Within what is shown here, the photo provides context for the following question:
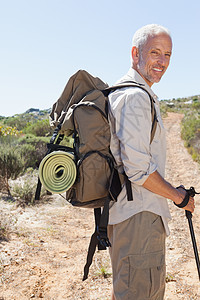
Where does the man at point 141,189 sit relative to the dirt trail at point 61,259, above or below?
above

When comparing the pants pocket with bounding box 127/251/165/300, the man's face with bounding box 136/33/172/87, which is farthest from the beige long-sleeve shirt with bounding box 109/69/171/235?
the pants pocket with bounding box 127/251/165/300

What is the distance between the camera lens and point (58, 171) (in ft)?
5.87

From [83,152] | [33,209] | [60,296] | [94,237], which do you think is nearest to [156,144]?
[83,152]

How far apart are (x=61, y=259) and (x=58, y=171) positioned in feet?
Result: 7.91

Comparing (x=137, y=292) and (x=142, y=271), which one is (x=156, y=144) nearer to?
(x=142, y=271)

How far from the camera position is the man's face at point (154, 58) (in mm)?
1822

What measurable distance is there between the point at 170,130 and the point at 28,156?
1253 centimetres

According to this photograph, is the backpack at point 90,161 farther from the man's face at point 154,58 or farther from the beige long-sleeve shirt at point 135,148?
the man's face at point 154,58

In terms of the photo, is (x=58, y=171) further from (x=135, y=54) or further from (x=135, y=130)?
(x=135, y=54)

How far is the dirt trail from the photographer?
3.04 meters

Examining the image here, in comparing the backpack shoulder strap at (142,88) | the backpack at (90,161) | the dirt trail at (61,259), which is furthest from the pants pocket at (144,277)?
the dirt trail at (61,259)

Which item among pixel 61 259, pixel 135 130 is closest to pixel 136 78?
pixel 135 130

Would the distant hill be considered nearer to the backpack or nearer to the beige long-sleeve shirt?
the backpack

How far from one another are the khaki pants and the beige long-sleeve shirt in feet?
0.19
